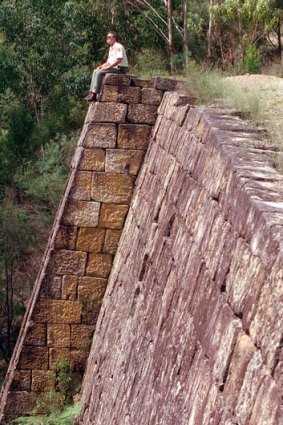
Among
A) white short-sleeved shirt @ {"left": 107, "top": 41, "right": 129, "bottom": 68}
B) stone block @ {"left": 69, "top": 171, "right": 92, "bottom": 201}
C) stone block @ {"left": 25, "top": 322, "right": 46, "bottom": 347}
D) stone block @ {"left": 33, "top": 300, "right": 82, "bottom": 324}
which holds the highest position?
white short-sleeved shirt @ {"left": 107, "top": 41, "right": 129, "bottom": 68}

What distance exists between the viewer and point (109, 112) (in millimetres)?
8930

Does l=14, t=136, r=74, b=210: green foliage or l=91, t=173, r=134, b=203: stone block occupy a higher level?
l=91, t=173, r=134, b=203: stone block

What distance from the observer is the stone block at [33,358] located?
920 cm

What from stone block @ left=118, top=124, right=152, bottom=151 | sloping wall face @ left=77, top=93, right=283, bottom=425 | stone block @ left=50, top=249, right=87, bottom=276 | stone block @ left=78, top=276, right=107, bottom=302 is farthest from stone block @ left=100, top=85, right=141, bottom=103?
stone block @ left=78, top=276, right=107, bottom=302

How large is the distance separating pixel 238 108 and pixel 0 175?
50.0 ft

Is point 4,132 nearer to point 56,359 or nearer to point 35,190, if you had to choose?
point 35,190

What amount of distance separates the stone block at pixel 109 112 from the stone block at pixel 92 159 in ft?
1.15

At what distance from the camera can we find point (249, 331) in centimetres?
306

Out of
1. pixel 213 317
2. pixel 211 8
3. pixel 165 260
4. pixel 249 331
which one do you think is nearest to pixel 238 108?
pixel 165 260

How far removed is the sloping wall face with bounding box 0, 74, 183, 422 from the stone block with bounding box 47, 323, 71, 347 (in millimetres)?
12

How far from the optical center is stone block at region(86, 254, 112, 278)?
913 cm

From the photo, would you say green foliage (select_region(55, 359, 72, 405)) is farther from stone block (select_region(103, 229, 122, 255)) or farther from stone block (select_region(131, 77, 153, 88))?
stone block (select_region(131, 77, 153, 88))

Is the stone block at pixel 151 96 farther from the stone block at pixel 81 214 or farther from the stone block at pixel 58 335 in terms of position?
the stone block at pixel 58 335

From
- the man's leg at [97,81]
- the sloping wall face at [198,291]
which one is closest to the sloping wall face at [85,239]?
the man's leg at [97,81]
